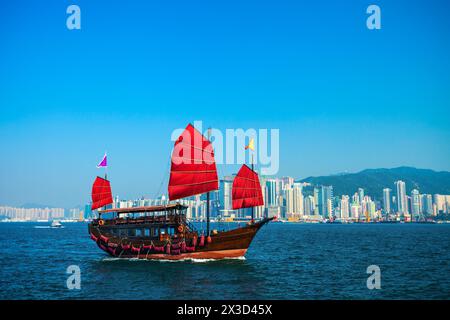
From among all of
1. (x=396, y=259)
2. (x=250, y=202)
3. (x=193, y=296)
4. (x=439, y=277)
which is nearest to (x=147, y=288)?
(x=193, y=296)

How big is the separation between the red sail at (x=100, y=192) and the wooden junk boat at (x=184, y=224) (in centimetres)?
539

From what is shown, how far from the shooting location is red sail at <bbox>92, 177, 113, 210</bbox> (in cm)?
4794

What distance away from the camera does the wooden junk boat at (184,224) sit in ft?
124

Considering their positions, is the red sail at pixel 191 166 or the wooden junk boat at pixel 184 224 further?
the red sail at pixel 191 166

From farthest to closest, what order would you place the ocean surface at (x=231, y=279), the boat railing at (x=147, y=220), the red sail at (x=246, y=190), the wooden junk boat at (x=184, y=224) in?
the red sail at (x=246, y=190) → the boat railing at (x=147, y=220) → the wooden junk boat at (x=184, y=224) → the ocean surface at (x=231, y=279)

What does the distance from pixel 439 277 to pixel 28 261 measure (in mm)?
38471

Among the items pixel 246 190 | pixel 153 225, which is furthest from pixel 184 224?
pixel 246 190

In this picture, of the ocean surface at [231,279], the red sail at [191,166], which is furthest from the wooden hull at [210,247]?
the red sail at [191,166]

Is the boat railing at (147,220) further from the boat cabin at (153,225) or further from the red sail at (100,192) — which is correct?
the red sail at (100,192)
